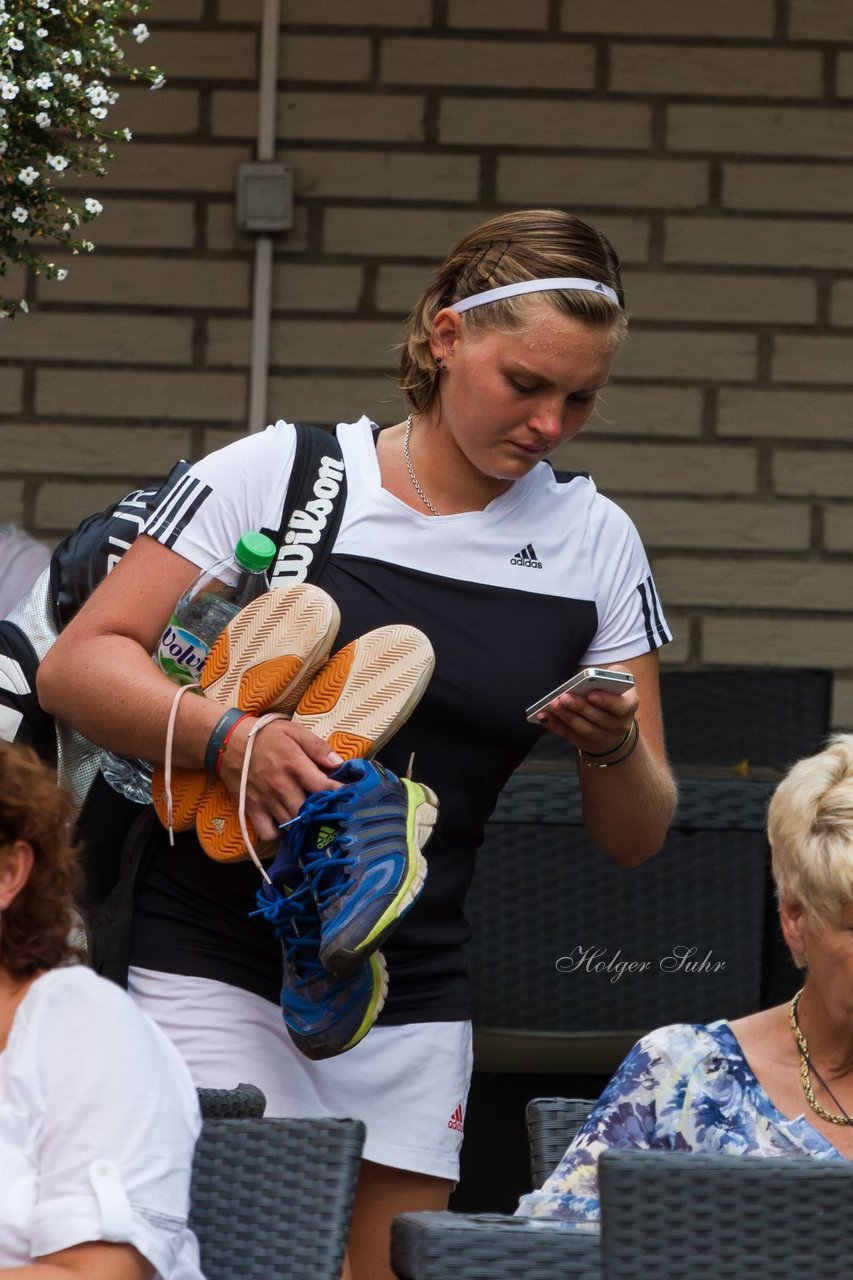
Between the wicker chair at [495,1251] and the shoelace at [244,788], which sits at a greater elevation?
the shoelace at [244,788]

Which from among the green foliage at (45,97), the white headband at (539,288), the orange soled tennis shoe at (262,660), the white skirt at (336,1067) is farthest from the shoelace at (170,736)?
the green foliage at (45,97)

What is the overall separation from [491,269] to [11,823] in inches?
36.5

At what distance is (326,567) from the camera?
2291 millimetres

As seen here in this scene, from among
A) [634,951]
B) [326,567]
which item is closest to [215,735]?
[326,567]

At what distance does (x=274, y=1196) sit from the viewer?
5.89 feet

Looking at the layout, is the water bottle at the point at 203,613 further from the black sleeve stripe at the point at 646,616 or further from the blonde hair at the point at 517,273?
the black sleeve stripe at the point at 646,616

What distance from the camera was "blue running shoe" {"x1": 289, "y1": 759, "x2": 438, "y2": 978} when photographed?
198cm

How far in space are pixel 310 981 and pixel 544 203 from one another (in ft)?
10.7

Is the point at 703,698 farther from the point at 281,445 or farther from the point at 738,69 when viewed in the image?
the point at 281,445

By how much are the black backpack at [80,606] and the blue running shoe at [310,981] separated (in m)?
0.29

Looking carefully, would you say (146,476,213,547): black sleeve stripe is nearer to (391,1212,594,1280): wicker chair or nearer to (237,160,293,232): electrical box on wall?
(391,1212,594,1280): wicker chair

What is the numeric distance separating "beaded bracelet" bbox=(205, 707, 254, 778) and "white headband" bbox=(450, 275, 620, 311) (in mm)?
590

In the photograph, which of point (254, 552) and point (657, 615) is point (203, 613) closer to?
→ point (254, 552)

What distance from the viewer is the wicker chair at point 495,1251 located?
1.62 m
